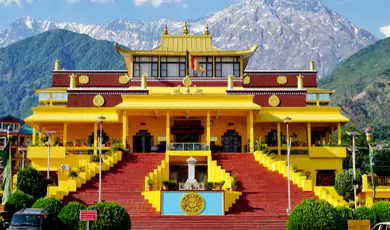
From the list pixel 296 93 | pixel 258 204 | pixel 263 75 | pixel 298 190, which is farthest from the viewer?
pixel 263 75

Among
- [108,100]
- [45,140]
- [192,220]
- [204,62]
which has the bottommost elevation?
[192,220]

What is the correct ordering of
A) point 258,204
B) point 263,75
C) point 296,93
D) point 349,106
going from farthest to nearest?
point 349,106 → point 263,75 → point 296,93 → point 258,204

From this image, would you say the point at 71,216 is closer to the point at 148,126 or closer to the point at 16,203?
the point at 16,203

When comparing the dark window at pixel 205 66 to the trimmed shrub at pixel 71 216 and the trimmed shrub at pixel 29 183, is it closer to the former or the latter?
the trimmed shrub at pixel 29 183

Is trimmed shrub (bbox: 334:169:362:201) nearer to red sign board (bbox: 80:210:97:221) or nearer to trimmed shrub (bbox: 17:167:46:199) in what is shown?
red sign board (bbox: 80:210:97:221)

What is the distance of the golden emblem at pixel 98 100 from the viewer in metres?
47.1

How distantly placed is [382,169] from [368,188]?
1750 cm

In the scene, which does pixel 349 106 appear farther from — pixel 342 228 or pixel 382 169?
pixel 342 228

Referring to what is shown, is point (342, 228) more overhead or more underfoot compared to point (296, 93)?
more underfoot

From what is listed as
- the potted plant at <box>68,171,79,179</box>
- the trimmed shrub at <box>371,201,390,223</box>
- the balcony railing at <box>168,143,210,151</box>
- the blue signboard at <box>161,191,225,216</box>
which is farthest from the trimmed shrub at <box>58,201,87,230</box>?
the balcony railing at <box>168,143,210,151</box>

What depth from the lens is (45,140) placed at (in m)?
46.1

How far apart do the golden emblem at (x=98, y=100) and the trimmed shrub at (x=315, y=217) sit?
1011 inches

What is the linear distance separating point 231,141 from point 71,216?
74.9 feet

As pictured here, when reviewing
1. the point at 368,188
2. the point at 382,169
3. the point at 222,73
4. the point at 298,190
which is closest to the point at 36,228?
the point at 298,190
